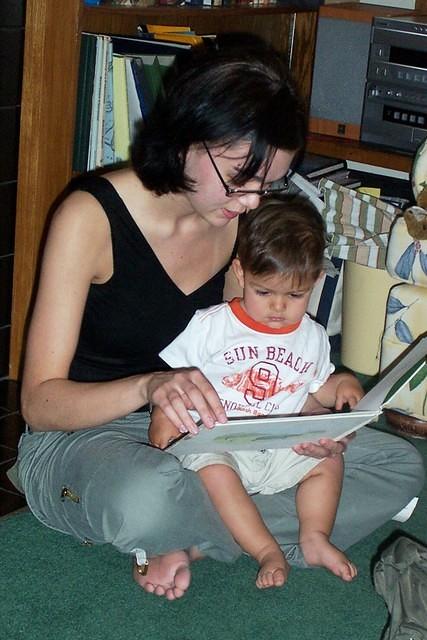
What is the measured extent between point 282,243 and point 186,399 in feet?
1.24

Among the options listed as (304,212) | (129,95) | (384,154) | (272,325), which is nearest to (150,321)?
(272,325)

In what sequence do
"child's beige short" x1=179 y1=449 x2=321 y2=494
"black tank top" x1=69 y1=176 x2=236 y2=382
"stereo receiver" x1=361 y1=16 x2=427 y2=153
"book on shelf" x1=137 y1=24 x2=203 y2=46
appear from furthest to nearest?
1. "stereo receiver" x1=361 y1=16 x2=427 y2=153
2. "book on shelf" x1=137 y1=24 x2=203 y2=46
3. "child's beige short" x1=179 y1=449 x2=321 y2=494
4. "black tank top" x1=69 y1=176 x2=236 y2=382

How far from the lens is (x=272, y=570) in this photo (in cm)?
157

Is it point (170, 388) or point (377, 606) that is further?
point (377, 606)

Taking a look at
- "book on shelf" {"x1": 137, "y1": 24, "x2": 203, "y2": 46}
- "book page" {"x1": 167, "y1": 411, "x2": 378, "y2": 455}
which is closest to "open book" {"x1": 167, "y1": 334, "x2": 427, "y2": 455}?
"book page" {"x1": 167, "y1": 411, "x2": 378, "y2": 455}

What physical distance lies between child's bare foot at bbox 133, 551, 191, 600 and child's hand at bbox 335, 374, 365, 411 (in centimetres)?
36

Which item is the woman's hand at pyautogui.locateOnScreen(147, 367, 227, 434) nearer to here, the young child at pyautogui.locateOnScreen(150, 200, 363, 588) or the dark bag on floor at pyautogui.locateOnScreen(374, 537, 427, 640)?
the young child at pyautogui.locateOnScreen(150, 200, 363, 588)

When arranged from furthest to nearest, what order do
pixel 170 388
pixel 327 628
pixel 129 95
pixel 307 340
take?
pixel 129 95
pixel 307 340
pixel 327 628
pixel 170 388

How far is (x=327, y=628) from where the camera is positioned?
5.29ft

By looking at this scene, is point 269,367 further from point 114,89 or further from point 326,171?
point 326,171

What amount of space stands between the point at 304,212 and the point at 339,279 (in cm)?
103

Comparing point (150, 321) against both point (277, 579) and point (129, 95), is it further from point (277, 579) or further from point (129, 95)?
point (129, 95)

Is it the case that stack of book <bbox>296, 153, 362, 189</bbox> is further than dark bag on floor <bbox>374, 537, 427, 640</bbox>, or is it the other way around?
stack of book <bbox>296, 153, 362, 189</bbox>

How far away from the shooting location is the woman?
4.75 feet
